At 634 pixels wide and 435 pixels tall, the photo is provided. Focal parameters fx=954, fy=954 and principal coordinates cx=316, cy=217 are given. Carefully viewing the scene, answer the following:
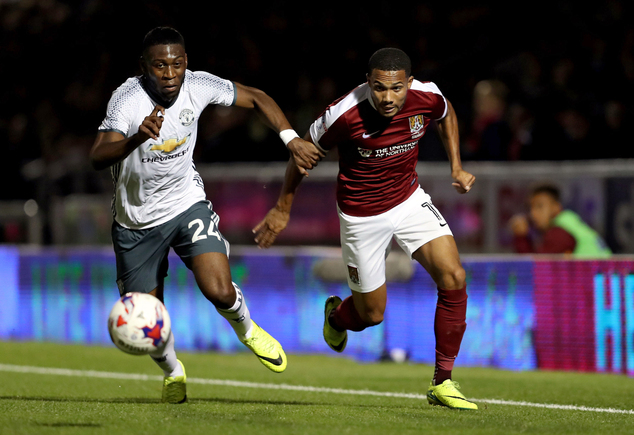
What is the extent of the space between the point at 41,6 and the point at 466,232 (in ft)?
46.0

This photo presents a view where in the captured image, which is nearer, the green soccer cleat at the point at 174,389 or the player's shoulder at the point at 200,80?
the player's shoulder at the point at 200,80

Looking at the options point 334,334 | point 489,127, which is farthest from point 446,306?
point 489,127

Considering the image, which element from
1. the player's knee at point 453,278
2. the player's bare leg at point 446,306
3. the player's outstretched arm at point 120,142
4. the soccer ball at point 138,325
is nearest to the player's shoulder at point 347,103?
the player's bare leg at point 446,306

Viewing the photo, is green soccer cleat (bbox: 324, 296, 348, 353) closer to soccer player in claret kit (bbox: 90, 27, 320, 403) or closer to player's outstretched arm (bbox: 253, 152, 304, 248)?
soccer player in claret kit (bbox: 90, 27, 320, 403)

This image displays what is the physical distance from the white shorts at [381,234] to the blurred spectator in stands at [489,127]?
5.16 meters

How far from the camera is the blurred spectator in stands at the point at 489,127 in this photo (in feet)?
39.4

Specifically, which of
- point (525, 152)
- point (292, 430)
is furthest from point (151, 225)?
point (525, 152)

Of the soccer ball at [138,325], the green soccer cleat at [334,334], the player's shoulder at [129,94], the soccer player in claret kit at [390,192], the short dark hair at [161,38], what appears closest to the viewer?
the soccer ball at [138,325]

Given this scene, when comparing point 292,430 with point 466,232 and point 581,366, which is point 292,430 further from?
point 466,232

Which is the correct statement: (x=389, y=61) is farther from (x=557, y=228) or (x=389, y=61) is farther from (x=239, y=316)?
(x=557, y=228)

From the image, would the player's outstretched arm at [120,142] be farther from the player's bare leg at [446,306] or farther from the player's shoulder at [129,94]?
the player's bare leg at [446,306]

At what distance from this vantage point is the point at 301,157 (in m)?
6.48

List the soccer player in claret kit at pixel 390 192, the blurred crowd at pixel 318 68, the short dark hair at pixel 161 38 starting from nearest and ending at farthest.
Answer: the short dark hair at pixel 161 38 → the soccer player in claret kit at pixel 390 192 → the blurred crowd at pixel 318 68

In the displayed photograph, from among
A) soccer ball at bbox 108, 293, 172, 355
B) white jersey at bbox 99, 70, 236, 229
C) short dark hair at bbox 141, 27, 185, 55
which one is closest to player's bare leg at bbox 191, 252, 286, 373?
white jersey at bbox 99, 70, 236, 229
